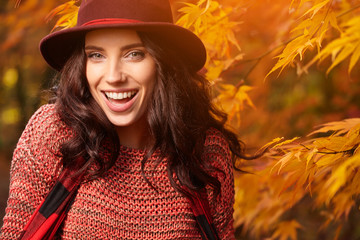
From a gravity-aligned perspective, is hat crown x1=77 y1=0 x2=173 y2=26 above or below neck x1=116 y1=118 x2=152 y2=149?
above

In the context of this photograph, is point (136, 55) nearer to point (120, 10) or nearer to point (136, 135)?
point (120, 10)

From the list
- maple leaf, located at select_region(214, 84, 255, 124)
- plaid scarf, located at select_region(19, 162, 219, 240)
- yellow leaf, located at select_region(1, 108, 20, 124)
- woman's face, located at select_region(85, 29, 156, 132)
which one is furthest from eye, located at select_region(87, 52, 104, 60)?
yellow leaf, located at select_region(1, 108, 20, 124)

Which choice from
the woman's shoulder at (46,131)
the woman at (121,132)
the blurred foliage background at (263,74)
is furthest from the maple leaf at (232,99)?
the woman's shoulder at (46,131)

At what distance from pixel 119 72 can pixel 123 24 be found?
179 millimetres

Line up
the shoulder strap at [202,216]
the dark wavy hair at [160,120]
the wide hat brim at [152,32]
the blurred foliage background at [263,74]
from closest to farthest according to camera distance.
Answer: the wide hat brim at [152,32] < the dark wavy hair at [160,120] < the shoulder strap at [202,216] < the blurred foliage background at [263,74]

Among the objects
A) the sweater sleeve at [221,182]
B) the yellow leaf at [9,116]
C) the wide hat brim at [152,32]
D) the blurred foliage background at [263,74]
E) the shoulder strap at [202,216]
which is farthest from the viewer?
the yellow leaf at [9,116]

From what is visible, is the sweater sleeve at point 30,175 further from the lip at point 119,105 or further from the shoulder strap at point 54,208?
the lip at point 119,105

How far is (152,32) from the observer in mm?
1864

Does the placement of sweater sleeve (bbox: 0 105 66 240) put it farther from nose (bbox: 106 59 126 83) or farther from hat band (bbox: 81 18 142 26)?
hat band (bbox: 81 18 142 26)

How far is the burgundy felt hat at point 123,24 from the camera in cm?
178

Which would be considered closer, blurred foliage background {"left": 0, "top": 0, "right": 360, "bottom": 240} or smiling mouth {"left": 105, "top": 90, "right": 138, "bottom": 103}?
smiling mouth {"left": 105, "top": 90, "right": 138, "bottom": 103}

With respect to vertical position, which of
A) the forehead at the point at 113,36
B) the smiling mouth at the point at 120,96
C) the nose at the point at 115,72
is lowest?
the smiling mouth at the point at 120,96

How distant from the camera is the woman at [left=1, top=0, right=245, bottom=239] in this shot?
1.82m

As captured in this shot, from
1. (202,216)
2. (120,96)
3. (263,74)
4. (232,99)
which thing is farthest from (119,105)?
(263,74)
